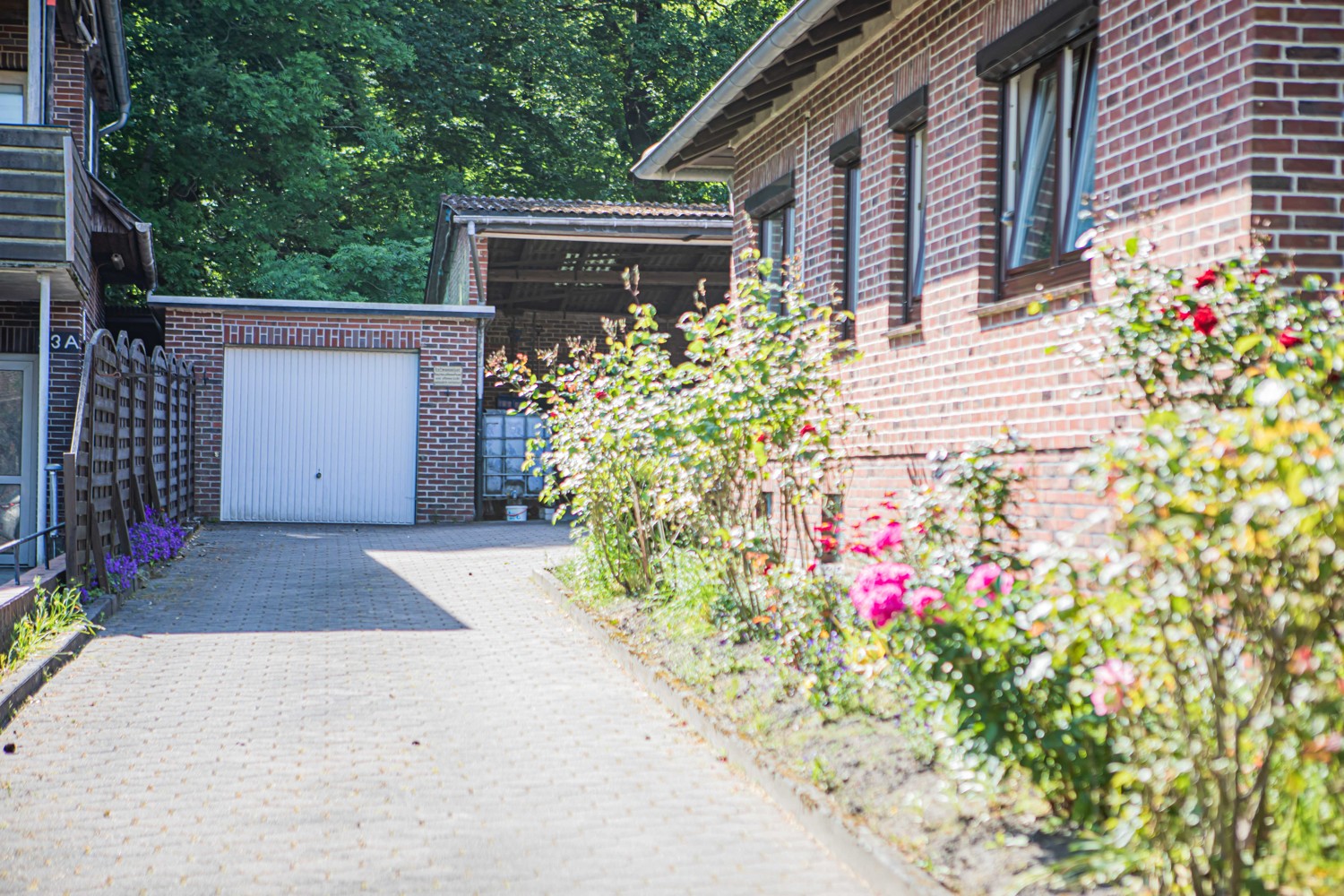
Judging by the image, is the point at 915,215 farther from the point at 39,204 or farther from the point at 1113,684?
the point at 39,204

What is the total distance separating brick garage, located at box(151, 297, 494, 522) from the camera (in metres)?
19.4

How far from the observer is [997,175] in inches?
332

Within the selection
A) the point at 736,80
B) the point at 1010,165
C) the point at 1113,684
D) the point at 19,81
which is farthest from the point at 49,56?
the point at 1113,684

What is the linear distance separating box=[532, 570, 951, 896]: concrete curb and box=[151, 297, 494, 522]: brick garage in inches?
472

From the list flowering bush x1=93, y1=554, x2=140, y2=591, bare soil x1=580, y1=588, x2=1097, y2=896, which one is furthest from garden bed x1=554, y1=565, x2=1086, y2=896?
flowering bush x1=93, y1=554, x2=140, y2=591

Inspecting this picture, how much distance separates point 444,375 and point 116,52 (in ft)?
20.1

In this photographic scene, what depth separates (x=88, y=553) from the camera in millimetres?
10688

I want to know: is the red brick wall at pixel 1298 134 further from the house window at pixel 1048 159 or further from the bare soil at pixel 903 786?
the bare soil at pixel 903 786

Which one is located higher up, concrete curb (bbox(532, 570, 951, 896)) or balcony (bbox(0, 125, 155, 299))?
balcony (bbox(0, 125, 155, 299))

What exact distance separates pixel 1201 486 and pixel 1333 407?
14.1 inches

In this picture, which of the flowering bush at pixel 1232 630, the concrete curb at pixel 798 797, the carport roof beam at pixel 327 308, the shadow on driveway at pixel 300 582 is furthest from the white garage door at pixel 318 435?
the flowering bush at pixel 1232 630

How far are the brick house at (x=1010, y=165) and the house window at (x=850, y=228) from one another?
2 centimetres

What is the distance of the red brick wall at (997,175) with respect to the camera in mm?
5867

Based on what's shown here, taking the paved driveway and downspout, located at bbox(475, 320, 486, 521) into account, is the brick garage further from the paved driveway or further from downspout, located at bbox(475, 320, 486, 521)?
the paved driveway
